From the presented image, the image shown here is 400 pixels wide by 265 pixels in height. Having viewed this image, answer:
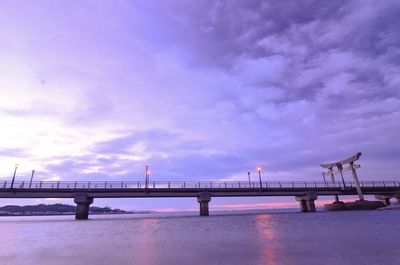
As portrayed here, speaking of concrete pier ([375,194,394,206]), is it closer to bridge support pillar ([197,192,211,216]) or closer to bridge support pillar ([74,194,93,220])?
bridge support pillar ([197,192,211,216])

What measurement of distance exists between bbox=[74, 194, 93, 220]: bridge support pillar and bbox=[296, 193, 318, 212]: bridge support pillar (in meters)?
59.7

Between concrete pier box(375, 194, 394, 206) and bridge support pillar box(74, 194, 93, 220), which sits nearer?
bridge support pillar box(74, 194, 93, 220)

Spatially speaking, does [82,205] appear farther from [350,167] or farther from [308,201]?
[350,167]

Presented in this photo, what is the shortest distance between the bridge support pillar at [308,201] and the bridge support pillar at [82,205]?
196 feet

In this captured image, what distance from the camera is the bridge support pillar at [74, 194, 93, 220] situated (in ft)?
214

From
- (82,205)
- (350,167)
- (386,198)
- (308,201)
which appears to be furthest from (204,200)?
(386,198)

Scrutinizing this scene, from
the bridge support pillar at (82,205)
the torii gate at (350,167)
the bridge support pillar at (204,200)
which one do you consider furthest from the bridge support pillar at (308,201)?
the bridge support pillar at (82,205)

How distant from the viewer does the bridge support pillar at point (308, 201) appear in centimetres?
8412

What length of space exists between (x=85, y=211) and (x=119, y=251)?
192 ft

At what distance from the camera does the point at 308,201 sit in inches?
3418

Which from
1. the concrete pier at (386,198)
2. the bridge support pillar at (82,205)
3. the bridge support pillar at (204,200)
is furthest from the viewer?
the concrete pier at (386,198)

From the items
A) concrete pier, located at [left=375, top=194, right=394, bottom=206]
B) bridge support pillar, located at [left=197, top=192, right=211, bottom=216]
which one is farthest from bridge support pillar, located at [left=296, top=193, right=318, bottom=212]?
bridge support pillar, located at [left=197, top=192, right=211, bottom=216]

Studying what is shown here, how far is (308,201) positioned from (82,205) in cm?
6318

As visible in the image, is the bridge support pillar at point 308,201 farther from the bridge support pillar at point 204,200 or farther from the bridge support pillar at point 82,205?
the bridge support pillar at point 82,205
